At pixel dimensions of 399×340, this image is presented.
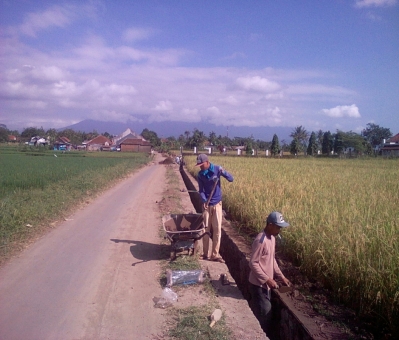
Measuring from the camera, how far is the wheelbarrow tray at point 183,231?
6133 mm

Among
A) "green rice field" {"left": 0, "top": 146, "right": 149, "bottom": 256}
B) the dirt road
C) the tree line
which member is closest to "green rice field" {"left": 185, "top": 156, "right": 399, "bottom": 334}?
the dirt road

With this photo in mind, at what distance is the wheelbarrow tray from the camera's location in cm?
613

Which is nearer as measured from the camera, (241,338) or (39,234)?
(241,338)

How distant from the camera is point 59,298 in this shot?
4.79 m

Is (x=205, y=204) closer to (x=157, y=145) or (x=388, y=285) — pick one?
(x=388, y=285)

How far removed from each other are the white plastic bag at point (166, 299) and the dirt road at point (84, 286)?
0.27 ft

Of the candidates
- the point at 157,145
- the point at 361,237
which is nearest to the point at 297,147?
the point at 157,145

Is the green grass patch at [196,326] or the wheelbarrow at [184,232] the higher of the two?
the wheelbarrow at [184,232]

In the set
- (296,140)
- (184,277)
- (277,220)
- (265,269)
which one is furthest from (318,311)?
(296,140)

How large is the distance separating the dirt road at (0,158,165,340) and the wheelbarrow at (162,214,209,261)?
527 mm

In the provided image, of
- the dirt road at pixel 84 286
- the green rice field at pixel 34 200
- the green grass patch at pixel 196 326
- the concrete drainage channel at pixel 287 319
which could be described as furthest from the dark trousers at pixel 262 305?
the green rice field at pixel 34 200

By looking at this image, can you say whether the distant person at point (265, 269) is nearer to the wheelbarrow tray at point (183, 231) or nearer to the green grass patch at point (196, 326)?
the green grass patch at point (196, 326)

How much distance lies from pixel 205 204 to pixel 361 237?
2708mm

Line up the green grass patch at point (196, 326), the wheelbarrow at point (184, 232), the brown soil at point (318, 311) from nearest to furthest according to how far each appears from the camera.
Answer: the brown soil at point (318, 311) < the green grass patch at point (196, 326) < the wheelbarrow at point (184, 232)
